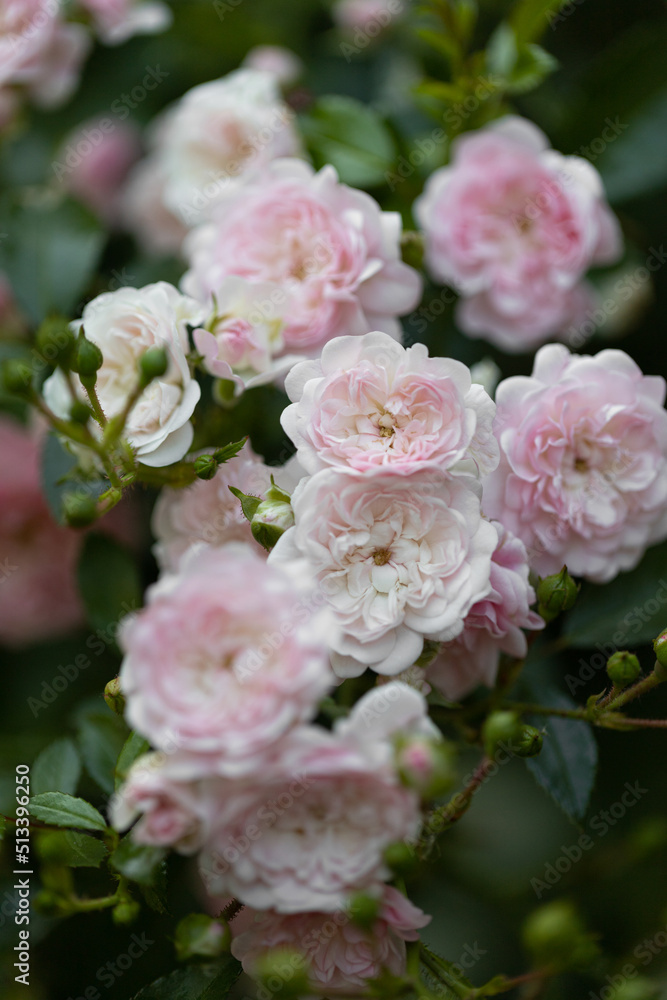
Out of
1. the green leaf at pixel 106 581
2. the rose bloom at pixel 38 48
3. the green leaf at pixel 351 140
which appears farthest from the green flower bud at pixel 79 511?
the rose bloom at pixel 38 48

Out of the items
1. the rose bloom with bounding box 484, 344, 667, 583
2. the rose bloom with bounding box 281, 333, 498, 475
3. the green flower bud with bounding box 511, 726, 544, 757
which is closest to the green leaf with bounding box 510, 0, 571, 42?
the rose bloom with bounding box 484, 344, 667, 583

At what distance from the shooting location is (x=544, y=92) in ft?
4.33

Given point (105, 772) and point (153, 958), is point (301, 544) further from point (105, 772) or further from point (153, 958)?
point (153, 958)

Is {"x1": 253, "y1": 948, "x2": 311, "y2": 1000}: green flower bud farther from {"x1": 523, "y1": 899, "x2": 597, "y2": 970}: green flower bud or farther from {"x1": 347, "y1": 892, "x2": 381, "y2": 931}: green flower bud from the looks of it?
{"x1": 523, "y1": 899, "x2": 597, "y2": 970}: green flower bud

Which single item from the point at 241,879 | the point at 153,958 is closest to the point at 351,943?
the point at 241,879

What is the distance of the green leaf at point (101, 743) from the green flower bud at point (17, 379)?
341 mm

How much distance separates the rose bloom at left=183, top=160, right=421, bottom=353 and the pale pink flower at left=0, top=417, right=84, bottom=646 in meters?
0.49

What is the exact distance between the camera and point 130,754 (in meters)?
0.70

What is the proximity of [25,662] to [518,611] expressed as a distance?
833 mm

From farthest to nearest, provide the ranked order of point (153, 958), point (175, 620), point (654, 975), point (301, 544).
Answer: point (654, 975)
point (153, 958)
point (301, 544)
point (175, 620)

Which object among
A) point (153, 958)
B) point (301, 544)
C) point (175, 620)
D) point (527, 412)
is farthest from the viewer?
point (153, 958)

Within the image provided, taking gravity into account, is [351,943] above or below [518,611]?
below

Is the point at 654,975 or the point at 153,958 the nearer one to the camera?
the point at 153,958

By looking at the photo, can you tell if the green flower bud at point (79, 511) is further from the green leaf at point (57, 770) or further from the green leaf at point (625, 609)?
the green leaf at point (625, 609)
